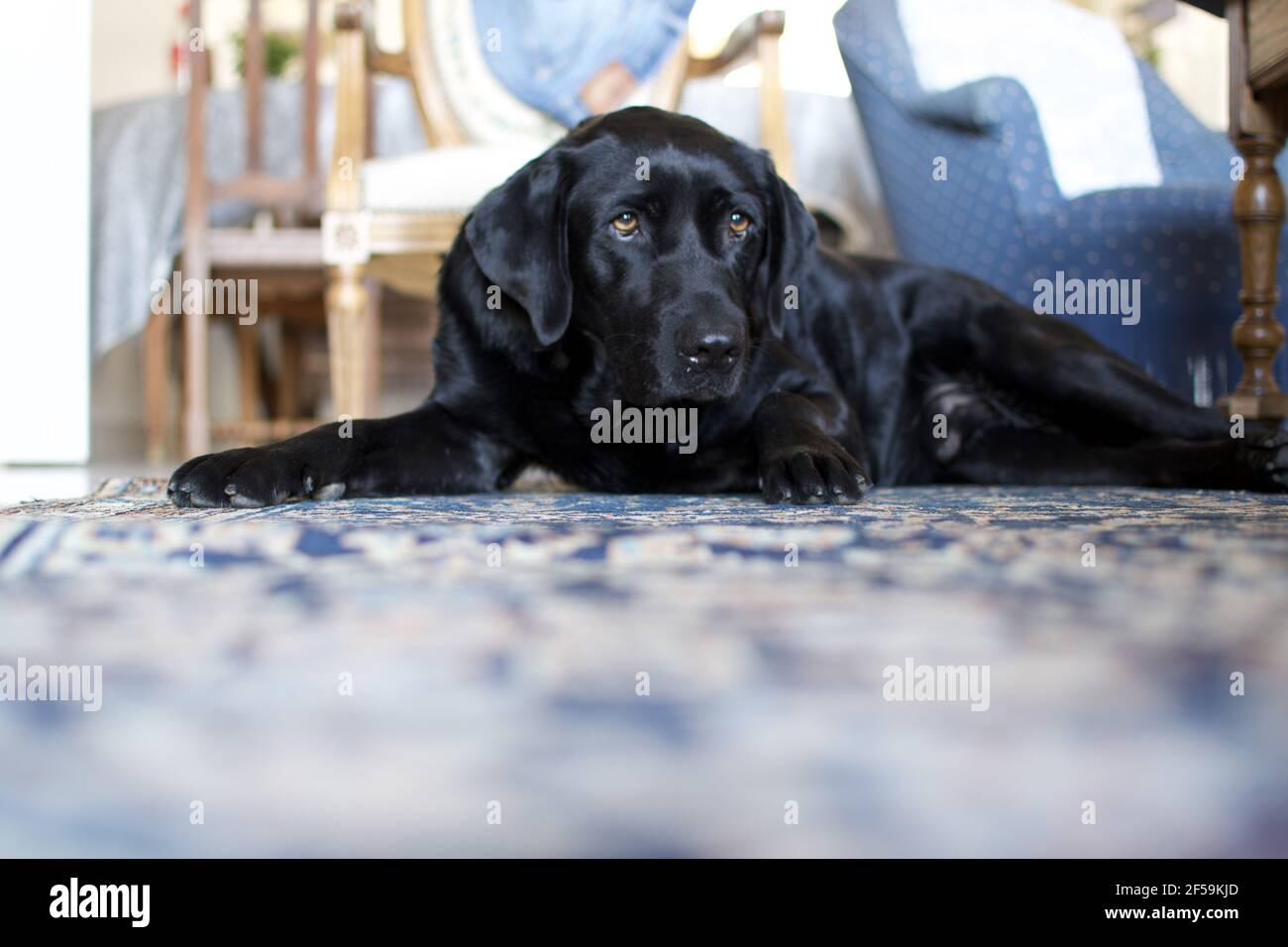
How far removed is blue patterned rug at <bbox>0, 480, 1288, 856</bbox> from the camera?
1.73ft

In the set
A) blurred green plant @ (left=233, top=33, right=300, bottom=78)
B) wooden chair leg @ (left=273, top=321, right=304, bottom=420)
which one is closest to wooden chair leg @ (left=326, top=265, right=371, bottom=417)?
wooden chair leg @ (left=273, top=321, right=304, bottom=420)

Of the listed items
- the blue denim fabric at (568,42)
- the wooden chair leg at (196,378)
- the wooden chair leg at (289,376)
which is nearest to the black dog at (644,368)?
the blue denim fabric at (568,42)

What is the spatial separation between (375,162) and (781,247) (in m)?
1.48

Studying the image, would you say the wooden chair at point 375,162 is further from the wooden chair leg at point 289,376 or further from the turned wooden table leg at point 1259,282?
the wooden chair leg at point 289,376

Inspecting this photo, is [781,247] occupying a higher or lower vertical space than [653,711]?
higher

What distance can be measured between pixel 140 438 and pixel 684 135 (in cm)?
458

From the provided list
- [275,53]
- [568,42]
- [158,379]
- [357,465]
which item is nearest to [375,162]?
[568,42]

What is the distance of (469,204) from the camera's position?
8.72 ft

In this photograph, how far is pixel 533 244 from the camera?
1521 millimetres

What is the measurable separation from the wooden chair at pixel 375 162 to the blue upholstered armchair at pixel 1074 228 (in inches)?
18.0

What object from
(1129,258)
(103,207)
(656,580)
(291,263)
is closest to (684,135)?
(656,580)

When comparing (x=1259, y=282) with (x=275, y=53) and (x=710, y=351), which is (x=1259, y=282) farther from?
(x=275, y=53)

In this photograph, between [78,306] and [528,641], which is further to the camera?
[78,306]

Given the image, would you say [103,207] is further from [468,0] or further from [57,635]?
[57,635]
